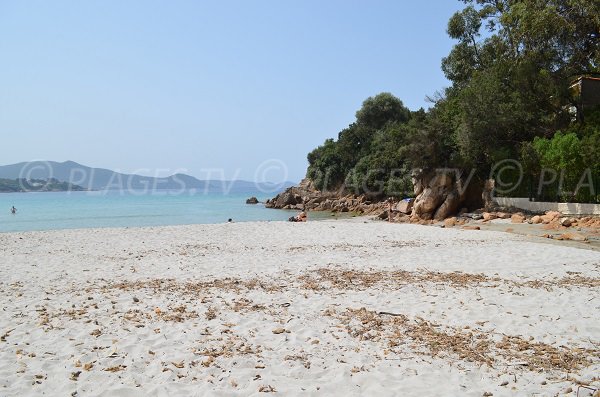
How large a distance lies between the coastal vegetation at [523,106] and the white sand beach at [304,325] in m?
12.4

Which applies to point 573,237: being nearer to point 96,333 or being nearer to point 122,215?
point 96,333

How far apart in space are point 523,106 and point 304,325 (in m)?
23.6

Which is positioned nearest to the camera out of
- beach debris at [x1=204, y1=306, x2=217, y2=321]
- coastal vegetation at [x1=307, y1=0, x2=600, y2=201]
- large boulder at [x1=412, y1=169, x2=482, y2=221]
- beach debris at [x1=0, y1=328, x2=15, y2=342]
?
beach debris at [x1=0, y1=328, x2=15, y2=342]

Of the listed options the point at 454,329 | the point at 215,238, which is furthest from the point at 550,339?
the point at 215,238

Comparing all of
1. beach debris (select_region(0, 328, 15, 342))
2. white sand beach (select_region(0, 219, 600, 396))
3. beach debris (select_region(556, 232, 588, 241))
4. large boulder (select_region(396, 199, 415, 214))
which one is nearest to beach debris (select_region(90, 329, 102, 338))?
white sand beach (select_region(0, 219, 600, 396))

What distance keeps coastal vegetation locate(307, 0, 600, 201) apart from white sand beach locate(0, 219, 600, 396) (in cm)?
1236

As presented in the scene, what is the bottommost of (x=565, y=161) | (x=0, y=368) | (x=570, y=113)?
(x=0, y=368)

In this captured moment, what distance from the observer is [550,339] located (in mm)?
5320

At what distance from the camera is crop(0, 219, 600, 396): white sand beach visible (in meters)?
4.27

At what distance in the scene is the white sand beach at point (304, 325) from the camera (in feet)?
14.0

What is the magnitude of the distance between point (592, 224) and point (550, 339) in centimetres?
1610

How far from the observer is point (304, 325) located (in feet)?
19.5

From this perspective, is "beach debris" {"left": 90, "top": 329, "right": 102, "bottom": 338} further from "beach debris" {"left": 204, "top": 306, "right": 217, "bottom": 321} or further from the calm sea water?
the calm sea water

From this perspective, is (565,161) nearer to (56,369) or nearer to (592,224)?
(592,224)
